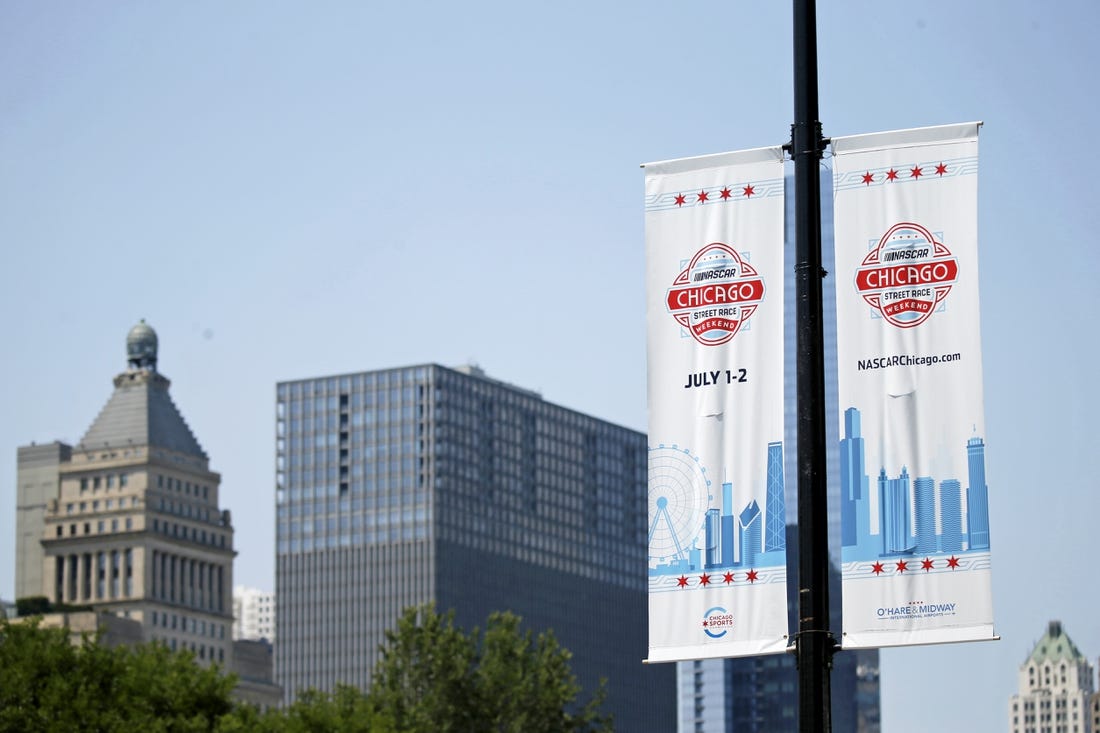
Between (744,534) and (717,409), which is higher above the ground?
(717,409)

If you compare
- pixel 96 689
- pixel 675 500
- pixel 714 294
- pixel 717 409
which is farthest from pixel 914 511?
pixel 96 689

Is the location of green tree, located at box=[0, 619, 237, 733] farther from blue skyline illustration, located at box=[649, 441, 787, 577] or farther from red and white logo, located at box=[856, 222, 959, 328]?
red and white logo, located at box=[856, 222, 959, 328]

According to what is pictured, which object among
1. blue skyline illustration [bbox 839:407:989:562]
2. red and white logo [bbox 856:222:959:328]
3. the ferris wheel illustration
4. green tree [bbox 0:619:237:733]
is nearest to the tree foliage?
green tree [bbox 0:619:237:733]

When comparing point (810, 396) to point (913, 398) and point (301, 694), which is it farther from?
point (301, 694)

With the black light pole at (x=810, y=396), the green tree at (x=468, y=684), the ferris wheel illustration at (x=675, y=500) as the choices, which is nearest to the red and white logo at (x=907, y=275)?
the black light pole at (x=810, y=396)

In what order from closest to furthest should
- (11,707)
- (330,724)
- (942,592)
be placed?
(942,592) < (11,707) < (330,724)

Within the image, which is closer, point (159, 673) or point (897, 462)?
point (897, 462)

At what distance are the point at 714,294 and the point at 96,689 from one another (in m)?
56.3

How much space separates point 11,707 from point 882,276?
2246 inches

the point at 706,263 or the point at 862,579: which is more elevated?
the point at 706,263

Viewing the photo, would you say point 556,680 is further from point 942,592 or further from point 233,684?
point 942,592

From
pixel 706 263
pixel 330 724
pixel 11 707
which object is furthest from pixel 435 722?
pixel 706 263

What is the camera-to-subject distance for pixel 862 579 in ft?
74.6

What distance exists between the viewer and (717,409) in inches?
917
